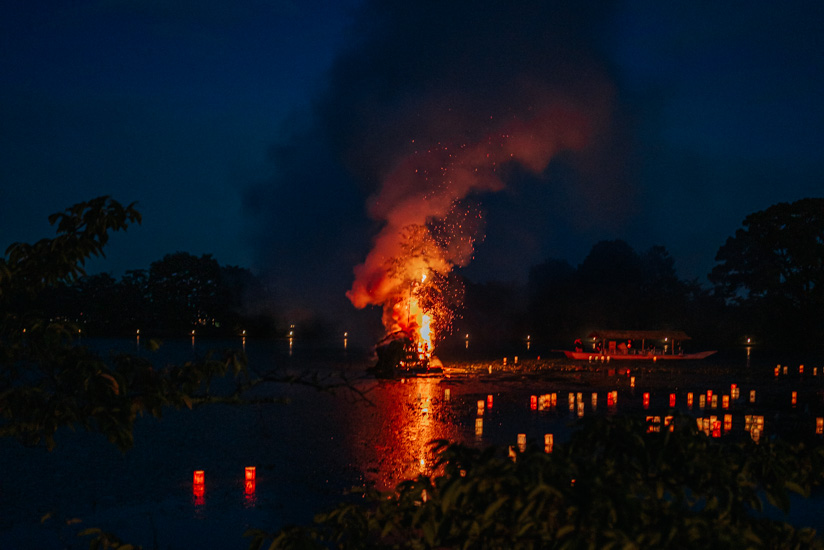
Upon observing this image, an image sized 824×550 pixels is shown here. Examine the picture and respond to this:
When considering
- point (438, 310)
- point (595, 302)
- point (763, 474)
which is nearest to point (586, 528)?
point (763, 474)

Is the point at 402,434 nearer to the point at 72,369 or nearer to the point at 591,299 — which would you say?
the point at 72,369

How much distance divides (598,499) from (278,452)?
14360 millimetres

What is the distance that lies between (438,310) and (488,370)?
8485 mm

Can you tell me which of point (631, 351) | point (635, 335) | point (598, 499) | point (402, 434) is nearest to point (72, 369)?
point (598, 499)

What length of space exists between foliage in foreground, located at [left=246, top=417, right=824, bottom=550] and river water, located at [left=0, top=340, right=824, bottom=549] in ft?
1.58

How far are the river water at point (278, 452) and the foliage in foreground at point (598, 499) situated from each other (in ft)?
1.58

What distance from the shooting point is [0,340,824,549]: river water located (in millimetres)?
10727

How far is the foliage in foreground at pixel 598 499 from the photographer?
2.93 meters

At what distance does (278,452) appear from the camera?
16344mm

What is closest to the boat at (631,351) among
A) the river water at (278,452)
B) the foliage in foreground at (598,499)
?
the river water at (278,452)

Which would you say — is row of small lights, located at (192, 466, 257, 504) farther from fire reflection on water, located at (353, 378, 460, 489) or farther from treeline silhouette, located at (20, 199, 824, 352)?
treeline silhouette, located at (20, 199, 824, 352)

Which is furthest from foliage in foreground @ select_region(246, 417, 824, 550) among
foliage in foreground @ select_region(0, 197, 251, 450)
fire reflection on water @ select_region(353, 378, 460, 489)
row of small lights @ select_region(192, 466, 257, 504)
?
row of small lights @ select_region(192, 466, 257, 504)

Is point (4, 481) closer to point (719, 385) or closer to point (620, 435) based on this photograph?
point (620, 435)

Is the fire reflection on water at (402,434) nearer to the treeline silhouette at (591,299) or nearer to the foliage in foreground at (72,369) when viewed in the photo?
the foliage in foreground at (72,369)
